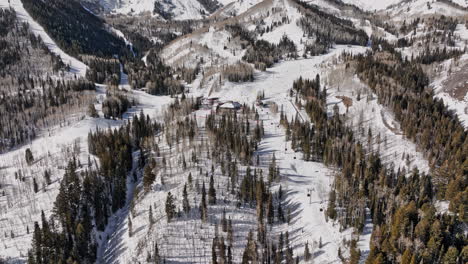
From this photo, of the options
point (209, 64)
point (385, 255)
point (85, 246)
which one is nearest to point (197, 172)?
point (85, 246)

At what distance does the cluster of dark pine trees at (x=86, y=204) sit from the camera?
2266 inches

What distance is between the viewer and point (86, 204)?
69.3 meters

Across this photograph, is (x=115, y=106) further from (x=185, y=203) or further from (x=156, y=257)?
(x=156, y=257)

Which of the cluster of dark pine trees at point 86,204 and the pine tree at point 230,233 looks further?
the cluster of dark pine trees at point 86,204

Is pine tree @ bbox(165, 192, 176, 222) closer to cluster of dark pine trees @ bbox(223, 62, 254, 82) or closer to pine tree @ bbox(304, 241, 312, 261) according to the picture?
pine tree @ bbox(304, 241, 312, 261)

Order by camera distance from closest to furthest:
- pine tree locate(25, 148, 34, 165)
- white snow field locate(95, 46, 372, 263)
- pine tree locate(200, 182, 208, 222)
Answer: white snow field locate(95, 46, 372, 263)
pine tree locate(200, 182, 208, 222)
pine tree locate(25, 148, 34, 165)

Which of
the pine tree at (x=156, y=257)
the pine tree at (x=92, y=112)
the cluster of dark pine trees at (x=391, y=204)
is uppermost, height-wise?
the pine tree at (x=92, y=112)

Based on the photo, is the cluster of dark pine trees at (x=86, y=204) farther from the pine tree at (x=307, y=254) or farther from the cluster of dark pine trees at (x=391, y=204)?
the cluster of dark pine trees at (x=391, y=204)

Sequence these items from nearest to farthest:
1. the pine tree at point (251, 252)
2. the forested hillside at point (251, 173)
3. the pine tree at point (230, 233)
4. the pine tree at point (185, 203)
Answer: the pine tree at point (251, 252), the forested hillside at point (251, 173), the pine tree at point (230, 233), the pine tree at point (185, 203)

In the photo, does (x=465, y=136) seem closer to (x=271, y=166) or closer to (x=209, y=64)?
(x=271, y=166)

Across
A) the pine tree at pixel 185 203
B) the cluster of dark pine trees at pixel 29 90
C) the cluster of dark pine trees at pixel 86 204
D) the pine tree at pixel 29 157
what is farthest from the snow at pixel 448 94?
the cluster of dark pine trees at pixel 29 90

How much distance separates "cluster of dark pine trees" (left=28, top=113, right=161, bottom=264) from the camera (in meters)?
57.6

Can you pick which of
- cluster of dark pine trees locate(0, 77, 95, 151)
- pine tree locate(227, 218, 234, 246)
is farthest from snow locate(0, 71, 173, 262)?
pine tree locate(227, 218, 234, 246)

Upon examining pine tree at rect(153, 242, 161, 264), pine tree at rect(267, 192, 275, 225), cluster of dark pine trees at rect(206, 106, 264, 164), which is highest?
cluster of dark pine trees at rect(206, 106, 264, 164)
